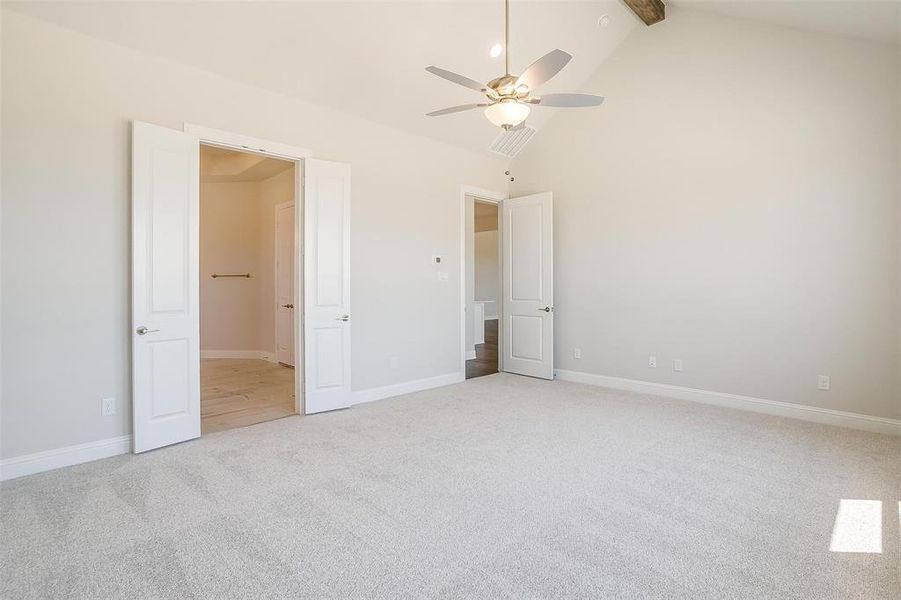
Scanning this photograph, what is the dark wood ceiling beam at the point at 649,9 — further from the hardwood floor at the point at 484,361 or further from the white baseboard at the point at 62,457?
the white baseboard at the point at 62,457

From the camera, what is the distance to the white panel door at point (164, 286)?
3.22m

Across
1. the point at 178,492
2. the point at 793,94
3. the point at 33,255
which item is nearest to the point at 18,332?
the point at 33,255

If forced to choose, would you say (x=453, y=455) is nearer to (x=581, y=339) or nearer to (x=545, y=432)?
(x=545, y=432)

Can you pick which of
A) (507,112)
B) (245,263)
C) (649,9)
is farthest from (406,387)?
(649,9)

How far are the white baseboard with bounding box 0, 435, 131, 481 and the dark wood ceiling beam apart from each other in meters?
5.85

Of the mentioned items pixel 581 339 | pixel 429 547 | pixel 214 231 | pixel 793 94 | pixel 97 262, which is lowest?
pixel 429 547

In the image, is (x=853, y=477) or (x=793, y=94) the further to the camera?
(x=793, y=94)

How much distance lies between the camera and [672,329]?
4844mm

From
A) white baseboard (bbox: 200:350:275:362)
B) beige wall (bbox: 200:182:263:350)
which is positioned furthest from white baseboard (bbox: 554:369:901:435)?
beige wall (bbox: 200:182:263:350)

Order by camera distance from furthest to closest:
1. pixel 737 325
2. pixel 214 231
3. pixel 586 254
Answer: pixel 214 231 → pixel 586 254 → pixel 737 325

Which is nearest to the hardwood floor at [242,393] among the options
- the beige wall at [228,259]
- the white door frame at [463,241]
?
the beige wall at [228,259]

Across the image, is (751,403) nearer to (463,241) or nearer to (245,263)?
(463,241)

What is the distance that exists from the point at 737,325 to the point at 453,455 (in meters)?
3.14

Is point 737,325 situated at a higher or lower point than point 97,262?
lower
